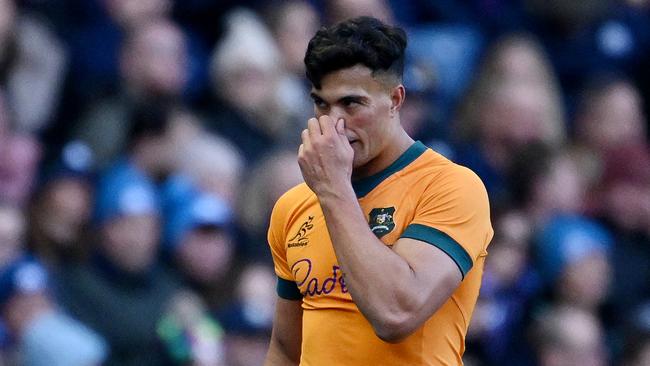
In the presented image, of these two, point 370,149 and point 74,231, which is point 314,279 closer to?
point 370,149

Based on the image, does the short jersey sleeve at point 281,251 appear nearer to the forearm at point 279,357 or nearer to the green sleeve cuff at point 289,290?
the green sleeve cuff at point 289,290

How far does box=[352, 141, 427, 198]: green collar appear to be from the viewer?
166 inches

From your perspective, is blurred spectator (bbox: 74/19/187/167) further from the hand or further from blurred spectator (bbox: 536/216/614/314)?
the hand

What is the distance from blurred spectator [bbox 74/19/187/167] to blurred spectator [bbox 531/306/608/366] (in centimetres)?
250

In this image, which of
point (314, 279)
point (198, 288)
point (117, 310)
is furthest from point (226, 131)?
point (314, 279)

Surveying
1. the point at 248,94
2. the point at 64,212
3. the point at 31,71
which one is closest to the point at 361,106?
the point at 64,212

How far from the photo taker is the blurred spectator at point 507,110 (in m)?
9.03

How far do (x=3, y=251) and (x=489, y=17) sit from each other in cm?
438

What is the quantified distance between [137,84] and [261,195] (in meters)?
0.88

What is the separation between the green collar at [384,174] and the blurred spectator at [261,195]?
3482 mm

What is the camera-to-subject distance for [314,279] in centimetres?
420

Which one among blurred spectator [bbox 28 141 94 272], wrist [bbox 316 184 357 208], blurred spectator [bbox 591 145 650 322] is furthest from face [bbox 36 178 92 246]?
blurred spectator [bbox 591 145 650 322]

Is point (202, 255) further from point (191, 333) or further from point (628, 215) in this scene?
point (628, 215)

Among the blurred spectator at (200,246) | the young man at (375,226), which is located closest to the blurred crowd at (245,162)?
the blurred spectator at (200,246)
